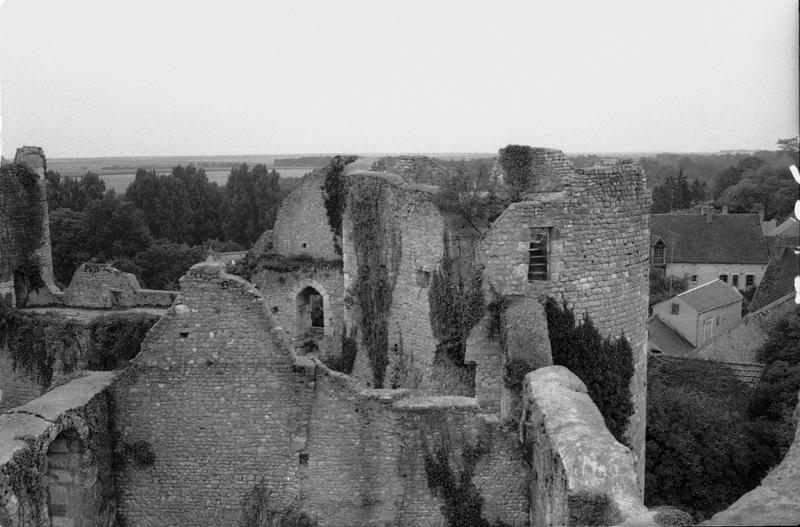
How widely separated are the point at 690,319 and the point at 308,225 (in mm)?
25169

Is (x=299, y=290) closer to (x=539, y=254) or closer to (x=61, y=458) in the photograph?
(x=539, y=254)

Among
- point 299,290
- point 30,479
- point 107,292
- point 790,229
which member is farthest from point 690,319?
point 30,479

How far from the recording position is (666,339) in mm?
37906

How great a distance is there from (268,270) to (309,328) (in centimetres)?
173

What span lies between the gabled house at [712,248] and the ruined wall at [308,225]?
39.1 m

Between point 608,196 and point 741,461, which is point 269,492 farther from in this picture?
point 741,461

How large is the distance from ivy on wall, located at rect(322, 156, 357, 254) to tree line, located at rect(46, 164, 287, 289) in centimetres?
2495

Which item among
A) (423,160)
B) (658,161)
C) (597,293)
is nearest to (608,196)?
(597,293)

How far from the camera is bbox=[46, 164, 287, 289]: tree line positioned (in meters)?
50.0

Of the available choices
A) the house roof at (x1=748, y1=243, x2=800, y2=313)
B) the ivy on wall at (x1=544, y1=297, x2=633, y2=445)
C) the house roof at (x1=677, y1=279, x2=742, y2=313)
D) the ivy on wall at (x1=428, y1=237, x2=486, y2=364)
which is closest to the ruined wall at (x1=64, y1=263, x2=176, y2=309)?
the ivy on wall at (x1=428, y1=237, x2=486, y2=364)

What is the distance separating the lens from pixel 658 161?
138m

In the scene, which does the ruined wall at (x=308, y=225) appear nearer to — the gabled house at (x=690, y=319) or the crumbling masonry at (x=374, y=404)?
the crumbling masonry at (x=374, y=404)

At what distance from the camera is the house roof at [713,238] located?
53.5 metres

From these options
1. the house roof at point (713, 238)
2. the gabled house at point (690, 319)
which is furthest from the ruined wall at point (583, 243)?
the house roof at point (713, 238)
